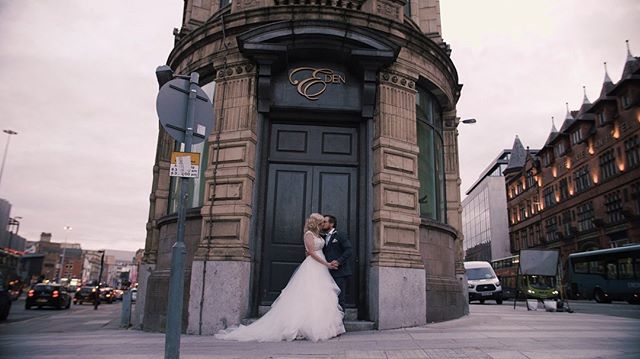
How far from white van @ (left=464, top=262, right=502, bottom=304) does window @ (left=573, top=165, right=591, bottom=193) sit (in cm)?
2985

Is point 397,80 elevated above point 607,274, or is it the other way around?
point 397,80

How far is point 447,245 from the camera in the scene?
36.6ft

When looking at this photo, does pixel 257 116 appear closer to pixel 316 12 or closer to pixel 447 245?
pixel 316 12

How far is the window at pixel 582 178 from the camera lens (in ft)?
167

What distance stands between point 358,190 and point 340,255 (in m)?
1.94

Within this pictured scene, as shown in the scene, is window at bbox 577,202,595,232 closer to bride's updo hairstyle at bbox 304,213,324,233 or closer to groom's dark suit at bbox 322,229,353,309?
groom's dark suit at bbox 322,229,353,309

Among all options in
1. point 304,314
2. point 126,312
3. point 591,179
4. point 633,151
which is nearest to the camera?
point 304,314

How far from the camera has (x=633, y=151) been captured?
41.3m

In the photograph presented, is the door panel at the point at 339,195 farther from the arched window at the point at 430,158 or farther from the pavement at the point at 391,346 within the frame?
the pavement at the point at 391,346

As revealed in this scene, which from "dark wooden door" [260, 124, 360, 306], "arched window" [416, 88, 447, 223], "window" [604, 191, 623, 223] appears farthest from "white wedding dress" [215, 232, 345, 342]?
"window" [604, 191, 623, 223]

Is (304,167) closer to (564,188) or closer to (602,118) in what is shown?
(602,118)

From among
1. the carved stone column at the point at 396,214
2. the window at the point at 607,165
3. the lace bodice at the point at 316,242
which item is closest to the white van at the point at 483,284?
the carved stone column at the point at 396,214

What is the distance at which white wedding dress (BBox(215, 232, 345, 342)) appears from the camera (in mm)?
7242

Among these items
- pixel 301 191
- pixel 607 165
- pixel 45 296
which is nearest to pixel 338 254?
pixel 301 191
